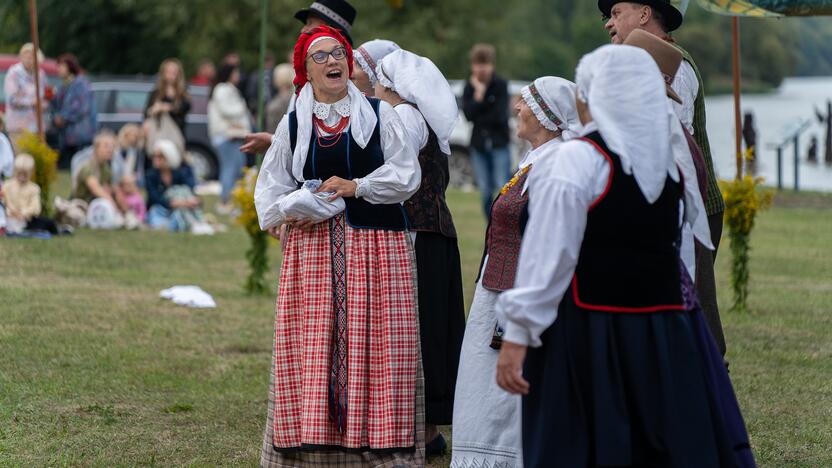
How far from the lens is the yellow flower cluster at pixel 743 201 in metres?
9.41

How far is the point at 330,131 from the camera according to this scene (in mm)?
5418

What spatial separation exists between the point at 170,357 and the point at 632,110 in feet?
16.1

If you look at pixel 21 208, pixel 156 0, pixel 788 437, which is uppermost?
pixel 156 0

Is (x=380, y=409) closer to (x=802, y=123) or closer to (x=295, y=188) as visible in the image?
(x=295, y=188)

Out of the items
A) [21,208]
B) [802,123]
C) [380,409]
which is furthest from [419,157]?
[802,123]

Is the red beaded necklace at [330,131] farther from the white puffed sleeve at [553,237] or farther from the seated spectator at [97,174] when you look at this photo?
the seated spectator at [97,174]

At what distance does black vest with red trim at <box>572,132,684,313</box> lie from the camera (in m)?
3.97

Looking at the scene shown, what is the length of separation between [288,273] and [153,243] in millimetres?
8762

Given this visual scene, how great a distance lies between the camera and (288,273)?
217 inches

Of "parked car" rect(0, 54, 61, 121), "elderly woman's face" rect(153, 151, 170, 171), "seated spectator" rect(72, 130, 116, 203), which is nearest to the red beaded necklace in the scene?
"seated spectator" rect(72, 130, 116, 203)

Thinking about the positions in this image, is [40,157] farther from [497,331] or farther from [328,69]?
[497,331]

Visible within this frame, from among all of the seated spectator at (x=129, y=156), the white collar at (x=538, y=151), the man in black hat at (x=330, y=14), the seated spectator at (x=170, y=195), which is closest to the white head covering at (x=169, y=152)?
the seated spectator at (x=170, y=195)

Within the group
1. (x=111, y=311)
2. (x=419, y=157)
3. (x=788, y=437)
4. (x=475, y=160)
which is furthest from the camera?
(x=475, y=160)

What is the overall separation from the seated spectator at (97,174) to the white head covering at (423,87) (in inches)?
376
